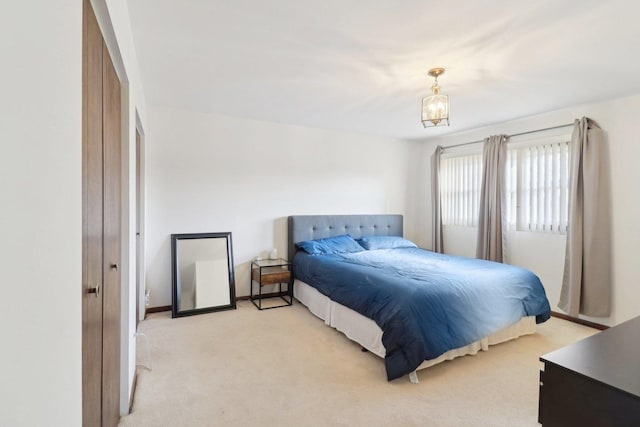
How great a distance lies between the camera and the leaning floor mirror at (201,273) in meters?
3.72

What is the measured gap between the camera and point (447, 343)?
238 centimetres

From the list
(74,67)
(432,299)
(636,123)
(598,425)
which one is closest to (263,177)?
(432,299)

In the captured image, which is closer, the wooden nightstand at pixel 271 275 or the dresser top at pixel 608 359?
the dresser top at pixel 608 359

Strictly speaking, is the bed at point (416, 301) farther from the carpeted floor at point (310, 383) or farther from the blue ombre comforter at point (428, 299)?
the carpeted floor at point (310, 383)

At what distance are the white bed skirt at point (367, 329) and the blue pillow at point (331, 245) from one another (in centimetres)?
56

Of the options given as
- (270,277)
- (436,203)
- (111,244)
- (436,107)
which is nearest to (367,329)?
(270,277)

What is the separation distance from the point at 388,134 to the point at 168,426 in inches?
179

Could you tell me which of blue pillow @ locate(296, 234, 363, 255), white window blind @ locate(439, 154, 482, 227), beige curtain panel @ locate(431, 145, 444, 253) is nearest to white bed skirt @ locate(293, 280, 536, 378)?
blue pillow @ locate(296, 234, 363, 255)

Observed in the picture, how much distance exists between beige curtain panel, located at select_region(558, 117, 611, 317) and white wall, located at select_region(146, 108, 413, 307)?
2557 mm

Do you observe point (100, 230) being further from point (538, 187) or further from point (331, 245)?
point (538, 187)

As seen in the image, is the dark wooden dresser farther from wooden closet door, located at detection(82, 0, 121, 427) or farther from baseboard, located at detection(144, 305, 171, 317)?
baseboard, located at detection(144, 305, 171, 317)

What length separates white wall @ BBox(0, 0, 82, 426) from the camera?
494mm

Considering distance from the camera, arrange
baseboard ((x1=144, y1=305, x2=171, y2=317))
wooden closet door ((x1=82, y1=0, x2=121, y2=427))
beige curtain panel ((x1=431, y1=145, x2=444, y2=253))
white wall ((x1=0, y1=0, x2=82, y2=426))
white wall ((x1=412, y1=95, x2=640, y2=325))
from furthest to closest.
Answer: beige curtain panel ((x1=431, y1=145, x2=444, y2=253)) → baseboard ((x1=144, y1=305, x2=171, y2=317)) → white wall ((x1=412, y1=95, x2=640, y2=325)) → wooden closet door ((x1=82, y1=0, x2=121, y2=427)) → white wall ((x1=0, y1=0, x2=82, y2=426))

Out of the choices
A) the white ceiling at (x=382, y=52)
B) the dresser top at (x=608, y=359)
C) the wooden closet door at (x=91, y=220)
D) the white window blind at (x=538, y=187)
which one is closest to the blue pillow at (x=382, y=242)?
the white window blind at (x=538, y=187)
